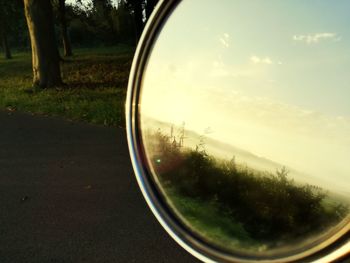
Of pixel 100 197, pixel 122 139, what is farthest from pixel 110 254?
pixel 122 139

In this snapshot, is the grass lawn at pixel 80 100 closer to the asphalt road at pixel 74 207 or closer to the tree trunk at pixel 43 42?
the tree trunk at pixel 43 42

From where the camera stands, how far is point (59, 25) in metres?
38.3

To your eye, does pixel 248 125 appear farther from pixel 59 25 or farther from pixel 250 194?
pixel 59 25

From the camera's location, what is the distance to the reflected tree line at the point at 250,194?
1.21 metres

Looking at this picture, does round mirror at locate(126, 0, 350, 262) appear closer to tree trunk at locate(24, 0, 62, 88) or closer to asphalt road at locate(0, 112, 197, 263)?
asphalt road at locate(0, 112, 197, 263)

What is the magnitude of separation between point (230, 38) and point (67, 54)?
30.2 m

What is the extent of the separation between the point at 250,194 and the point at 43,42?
13.1 meters

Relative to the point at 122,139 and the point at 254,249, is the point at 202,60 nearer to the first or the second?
the point at 254,249

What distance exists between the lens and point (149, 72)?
168cm

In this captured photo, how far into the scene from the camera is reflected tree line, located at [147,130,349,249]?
1205 mm

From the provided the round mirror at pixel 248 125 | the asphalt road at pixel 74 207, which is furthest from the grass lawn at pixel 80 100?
the round mirror at pixel 248 125

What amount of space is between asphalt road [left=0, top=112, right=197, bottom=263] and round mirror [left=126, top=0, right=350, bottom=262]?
185 centimetres

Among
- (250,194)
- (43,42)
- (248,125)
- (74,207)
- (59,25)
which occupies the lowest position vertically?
(59,25)

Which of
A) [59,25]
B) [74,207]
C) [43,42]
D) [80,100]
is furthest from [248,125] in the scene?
[59,25]
